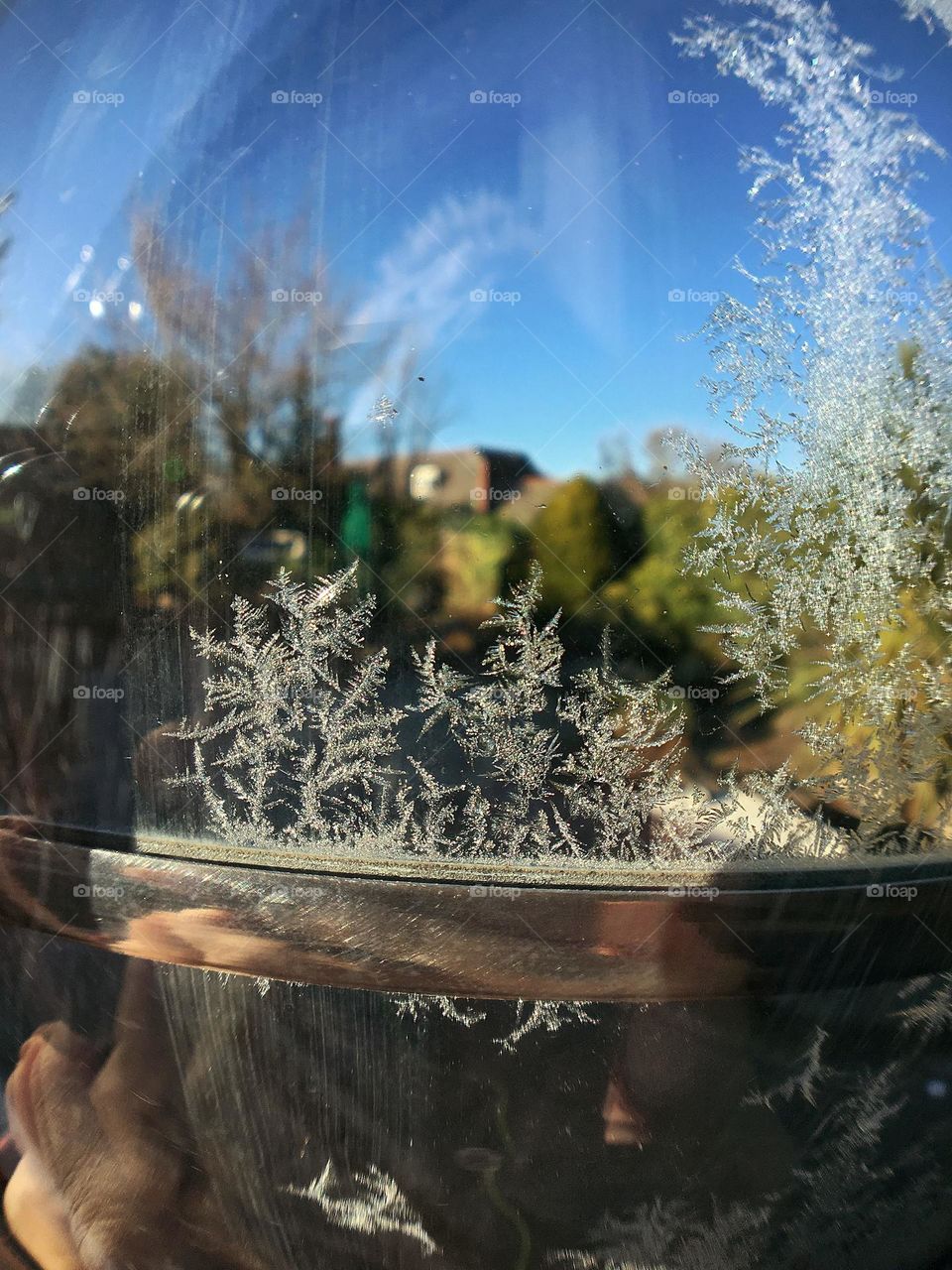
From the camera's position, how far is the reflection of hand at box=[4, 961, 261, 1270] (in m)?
0.78

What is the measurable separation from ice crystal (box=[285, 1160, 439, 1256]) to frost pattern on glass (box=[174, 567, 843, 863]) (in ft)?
0.90

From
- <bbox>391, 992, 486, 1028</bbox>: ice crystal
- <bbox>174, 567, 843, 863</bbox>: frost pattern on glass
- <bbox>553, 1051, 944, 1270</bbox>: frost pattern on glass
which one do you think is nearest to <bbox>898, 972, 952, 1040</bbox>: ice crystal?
<bbox>553, 1051, 944, 1270</bbox>: frost pattern on glass

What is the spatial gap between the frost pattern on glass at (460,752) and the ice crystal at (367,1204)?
0.28 metres

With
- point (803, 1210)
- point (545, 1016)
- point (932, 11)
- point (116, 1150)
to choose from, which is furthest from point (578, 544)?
point (116, 1150)

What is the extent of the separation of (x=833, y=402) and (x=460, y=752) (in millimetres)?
326

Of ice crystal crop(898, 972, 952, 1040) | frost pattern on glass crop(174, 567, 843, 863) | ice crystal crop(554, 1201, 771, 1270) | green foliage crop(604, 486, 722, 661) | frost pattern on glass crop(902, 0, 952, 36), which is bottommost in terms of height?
ice crystal crop(554, 1201, 771, 1270)

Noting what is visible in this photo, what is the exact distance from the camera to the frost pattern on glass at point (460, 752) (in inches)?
25.1

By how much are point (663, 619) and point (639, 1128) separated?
377mm

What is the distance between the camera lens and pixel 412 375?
618 mm

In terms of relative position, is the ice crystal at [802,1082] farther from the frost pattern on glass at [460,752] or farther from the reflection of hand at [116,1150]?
the reflection of hand at [116,1150]

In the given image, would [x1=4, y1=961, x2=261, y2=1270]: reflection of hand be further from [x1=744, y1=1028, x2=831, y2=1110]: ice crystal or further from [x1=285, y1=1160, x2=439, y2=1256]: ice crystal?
[x1=744, y1=1028, x2=831, y2=1110]: ice crystal

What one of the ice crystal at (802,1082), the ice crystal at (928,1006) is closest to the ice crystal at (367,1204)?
the ice crystal at (802,1082)

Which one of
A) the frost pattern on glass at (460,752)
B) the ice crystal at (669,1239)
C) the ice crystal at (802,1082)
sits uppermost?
the frost pattern on glass at (460,752)

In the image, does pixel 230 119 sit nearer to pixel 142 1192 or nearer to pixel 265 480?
pixel 265 480
